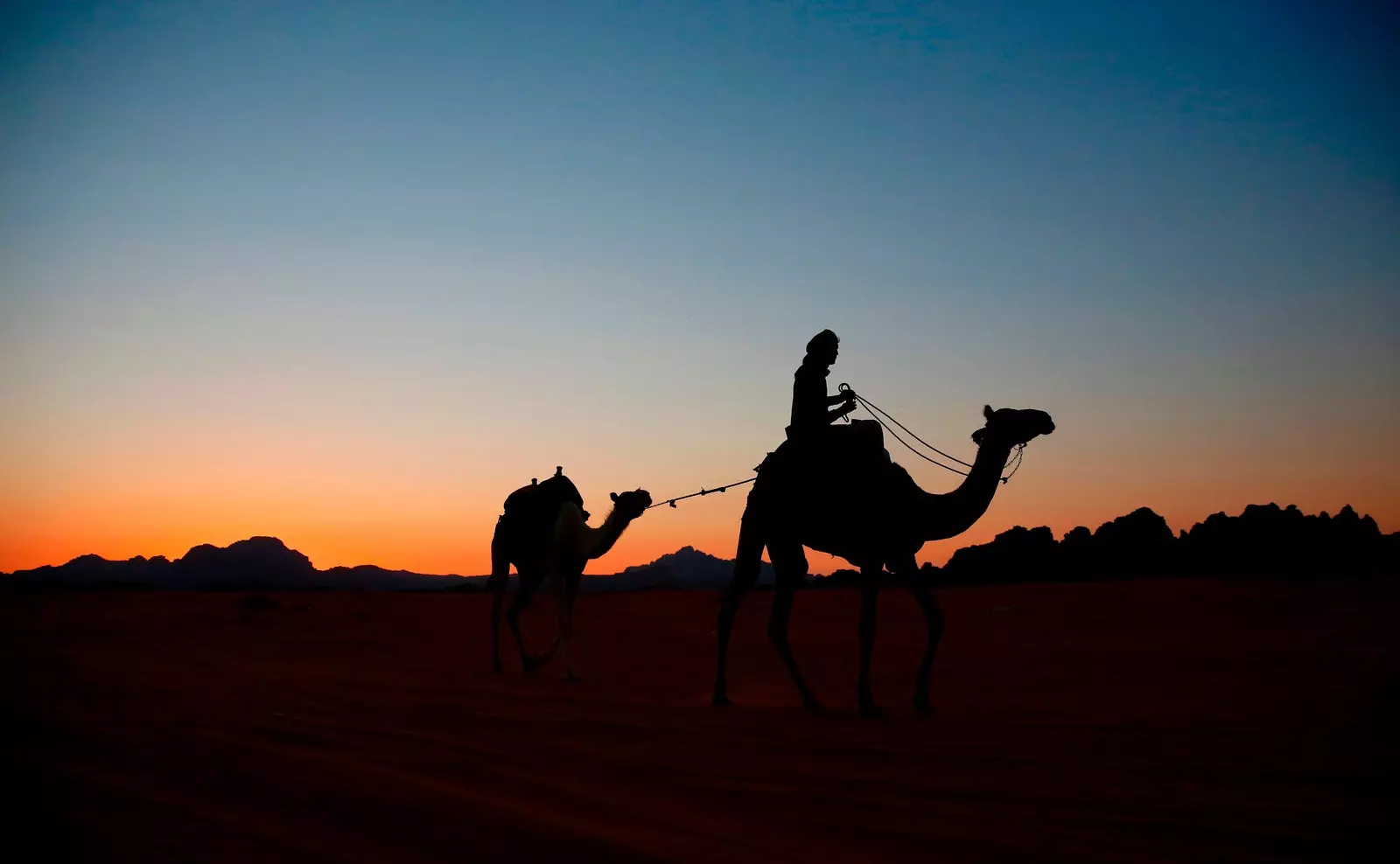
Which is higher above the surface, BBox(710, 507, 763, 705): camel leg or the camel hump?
the camel hump

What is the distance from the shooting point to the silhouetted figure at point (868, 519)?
9.32 meters

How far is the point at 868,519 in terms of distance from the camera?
367 inches

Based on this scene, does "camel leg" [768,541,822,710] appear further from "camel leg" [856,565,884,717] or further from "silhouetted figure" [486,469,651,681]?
"silhouetted figure" [486,469,651,681]

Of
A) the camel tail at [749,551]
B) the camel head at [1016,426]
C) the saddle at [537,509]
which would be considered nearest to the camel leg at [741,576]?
the camel tail at [749,551]

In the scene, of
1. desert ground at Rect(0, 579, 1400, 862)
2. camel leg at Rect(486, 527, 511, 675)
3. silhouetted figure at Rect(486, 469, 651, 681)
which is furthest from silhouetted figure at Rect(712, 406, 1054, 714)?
camel leg at Rect(486, 527, 511, 675)

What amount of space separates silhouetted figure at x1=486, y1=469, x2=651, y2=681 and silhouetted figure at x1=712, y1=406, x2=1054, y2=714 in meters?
4.91

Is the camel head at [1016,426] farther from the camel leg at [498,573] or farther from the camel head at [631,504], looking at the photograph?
the camel leg at [498,573]

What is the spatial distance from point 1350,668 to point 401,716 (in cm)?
1013

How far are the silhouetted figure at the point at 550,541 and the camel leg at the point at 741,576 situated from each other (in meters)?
4.23

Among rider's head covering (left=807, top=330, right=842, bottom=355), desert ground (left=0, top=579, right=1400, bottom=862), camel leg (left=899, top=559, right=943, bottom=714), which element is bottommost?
desert ground (left=0, top=579, right=1400, bottom=862)

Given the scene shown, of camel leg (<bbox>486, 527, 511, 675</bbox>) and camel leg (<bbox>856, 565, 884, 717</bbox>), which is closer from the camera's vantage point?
camel leg (<bbox>856, 565, 884, 717</bbox>)

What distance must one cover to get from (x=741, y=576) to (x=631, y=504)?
4.72 m

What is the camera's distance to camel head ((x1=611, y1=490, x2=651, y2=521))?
14.8m

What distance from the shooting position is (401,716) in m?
7.50
